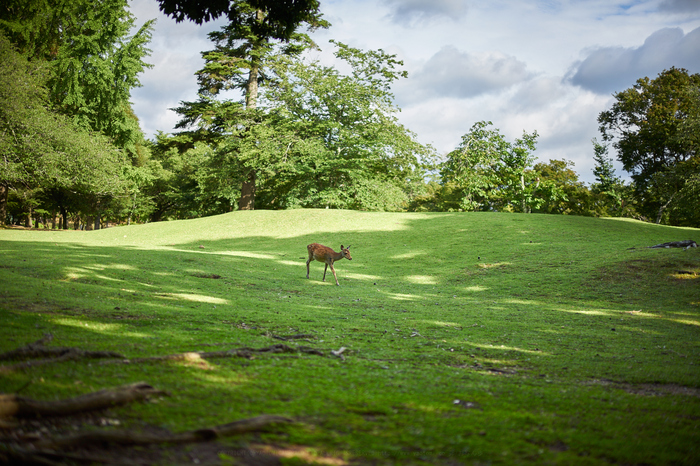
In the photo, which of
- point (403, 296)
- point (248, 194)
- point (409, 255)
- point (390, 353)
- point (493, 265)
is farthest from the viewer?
point (248, 194)

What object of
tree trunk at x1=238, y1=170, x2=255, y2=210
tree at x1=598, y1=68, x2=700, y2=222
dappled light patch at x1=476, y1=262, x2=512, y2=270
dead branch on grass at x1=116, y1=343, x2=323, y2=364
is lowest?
dead branch on grass at x1=116, y1=343, x2=323, y2=364

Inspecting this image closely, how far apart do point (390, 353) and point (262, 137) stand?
35.0 m

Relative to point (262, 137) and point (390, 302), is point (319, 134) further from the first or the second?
point (390, 302)

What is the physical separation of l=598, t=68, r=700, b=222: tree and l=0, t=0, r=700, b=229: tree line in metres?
0.16

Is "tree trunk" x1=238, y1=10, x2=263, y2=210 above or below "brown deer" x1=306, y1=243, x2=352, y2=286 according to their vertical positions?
above

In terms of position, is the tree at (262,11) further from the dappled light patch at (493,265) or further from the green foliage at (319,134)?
the green foliage at (319,134)

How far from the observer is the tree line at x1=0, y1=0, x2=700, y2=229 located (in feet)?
111

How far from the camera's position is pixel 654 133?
156ft

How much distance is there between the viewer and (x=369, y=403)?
361 cm

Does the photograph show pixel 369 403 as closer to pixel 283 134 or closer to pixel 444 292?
pixel 444 292

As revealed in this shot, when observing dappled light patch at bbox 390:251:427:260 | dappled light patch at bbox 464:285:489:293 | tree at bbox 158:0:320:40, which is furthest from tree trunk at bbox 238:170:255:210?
tree at bbox 158:0:320:40

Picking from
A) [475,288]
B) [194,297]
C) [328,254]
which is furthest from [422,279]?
[194,297]

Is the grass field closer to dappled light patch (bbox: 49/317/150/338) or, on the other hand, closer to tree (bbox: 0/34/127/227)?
dappled light patch (bbox: 49/317/150/338)

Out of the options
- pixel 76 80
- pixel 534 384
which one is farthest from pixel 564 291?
pixel 76 80
